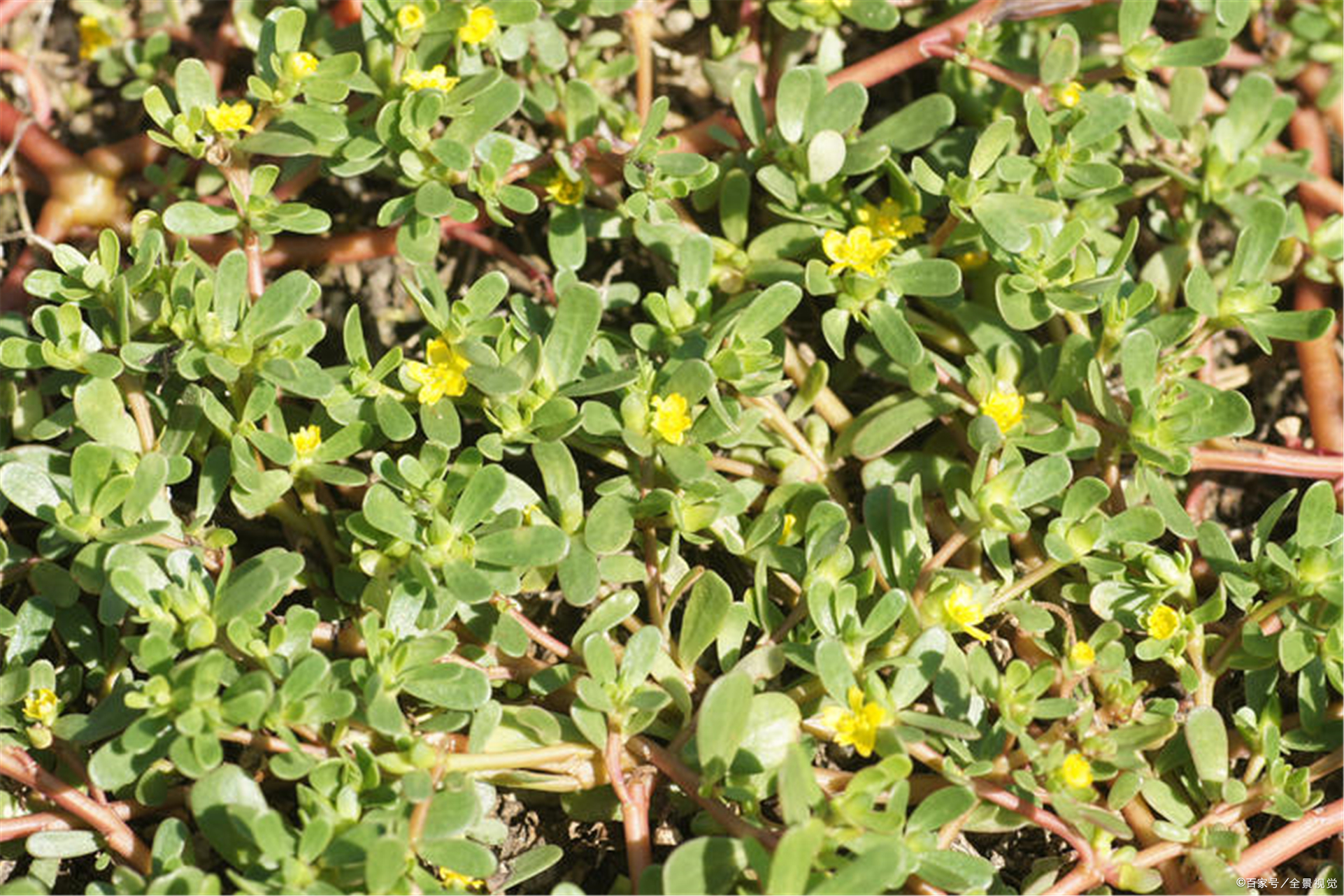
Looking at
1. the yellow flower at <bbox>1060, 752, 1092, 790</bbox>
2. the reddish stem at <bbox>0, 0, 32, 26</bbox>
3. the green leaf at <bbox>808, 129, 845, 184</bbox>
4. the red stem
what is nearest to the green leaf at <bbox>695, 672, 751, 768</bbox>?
the yellow flower at <bbox>1060, 752, 1092, 790</bbox>

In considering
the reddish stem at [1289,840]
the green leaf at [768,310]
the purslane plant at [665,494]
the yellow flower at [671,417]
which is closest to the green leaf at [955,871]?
the purslane plant at [665,494]

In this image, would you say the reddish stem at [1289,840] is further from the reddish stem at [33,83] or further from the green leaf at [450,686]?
the reddish stem at [33,83]

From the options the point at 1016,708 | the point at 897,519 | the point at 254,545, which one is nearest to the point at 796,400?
the point at 897,519

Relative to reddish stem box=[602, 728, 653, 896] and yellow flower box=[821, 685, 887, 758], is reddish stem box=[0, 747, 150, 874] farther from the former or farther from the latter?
yellow flower box=[821, 685, 887, 758]

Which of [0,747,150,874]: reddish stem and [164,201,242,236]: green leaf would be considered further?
[164,201,242,236]: green leaf

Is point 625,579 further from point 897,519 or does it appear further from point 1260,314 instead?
point 1260,314
